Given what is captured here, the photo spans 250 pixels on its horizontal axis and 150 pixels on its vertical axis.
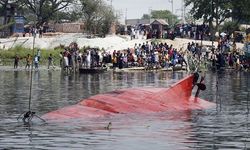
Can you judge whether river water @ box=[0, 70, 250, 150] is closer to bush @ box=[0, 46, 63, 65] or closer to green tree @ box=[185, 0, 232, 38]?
bush @ box=[0, 46, 63, 65]

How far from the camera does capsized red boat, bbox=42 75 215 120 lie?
28.9 meters

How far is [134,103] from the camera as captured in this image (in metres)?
31.1

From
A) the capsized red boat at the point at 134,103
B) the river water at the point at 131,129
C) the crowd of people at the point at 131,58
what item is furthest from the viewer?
the crowd of people at the point at 131,58

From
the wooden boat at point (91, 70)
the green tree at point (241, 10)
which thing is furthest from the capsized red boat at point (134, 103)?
the green tree at point (241, 10)

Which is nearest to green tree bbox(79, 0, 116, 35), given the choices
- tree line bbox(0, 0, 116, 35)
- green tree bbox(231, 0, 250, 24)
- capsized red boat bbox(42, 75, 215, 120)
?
tree line bbox(0, 0, 116, 35)

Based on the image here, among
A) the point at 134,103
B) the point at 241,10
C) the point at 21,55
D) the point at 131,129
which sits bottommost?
the point at 131,129

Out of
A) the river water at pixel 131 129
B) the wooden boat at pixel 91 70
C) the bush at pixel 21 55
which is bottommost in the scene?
the river water at pixel 131 129

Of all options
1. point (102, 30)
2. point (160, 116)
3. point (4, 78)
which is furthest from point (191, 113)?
point (102, 30)

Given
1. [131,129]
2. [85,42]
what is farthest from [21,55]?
[131,129]

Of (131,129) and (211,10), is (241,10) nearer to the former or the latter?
(211,10)

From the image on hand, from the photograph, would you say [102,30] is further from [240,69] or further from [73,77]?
[73,77]

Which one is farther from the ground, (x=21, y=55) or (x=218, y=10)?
(x=218, y=10)

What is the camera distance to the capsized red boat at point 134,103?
28.9m

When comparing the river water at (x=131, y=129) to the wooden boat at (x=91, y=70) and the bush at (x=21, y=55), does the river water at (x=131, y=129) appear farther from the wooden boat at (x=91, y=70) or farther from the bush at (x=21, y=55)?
the bush at (x=21, y=55)
